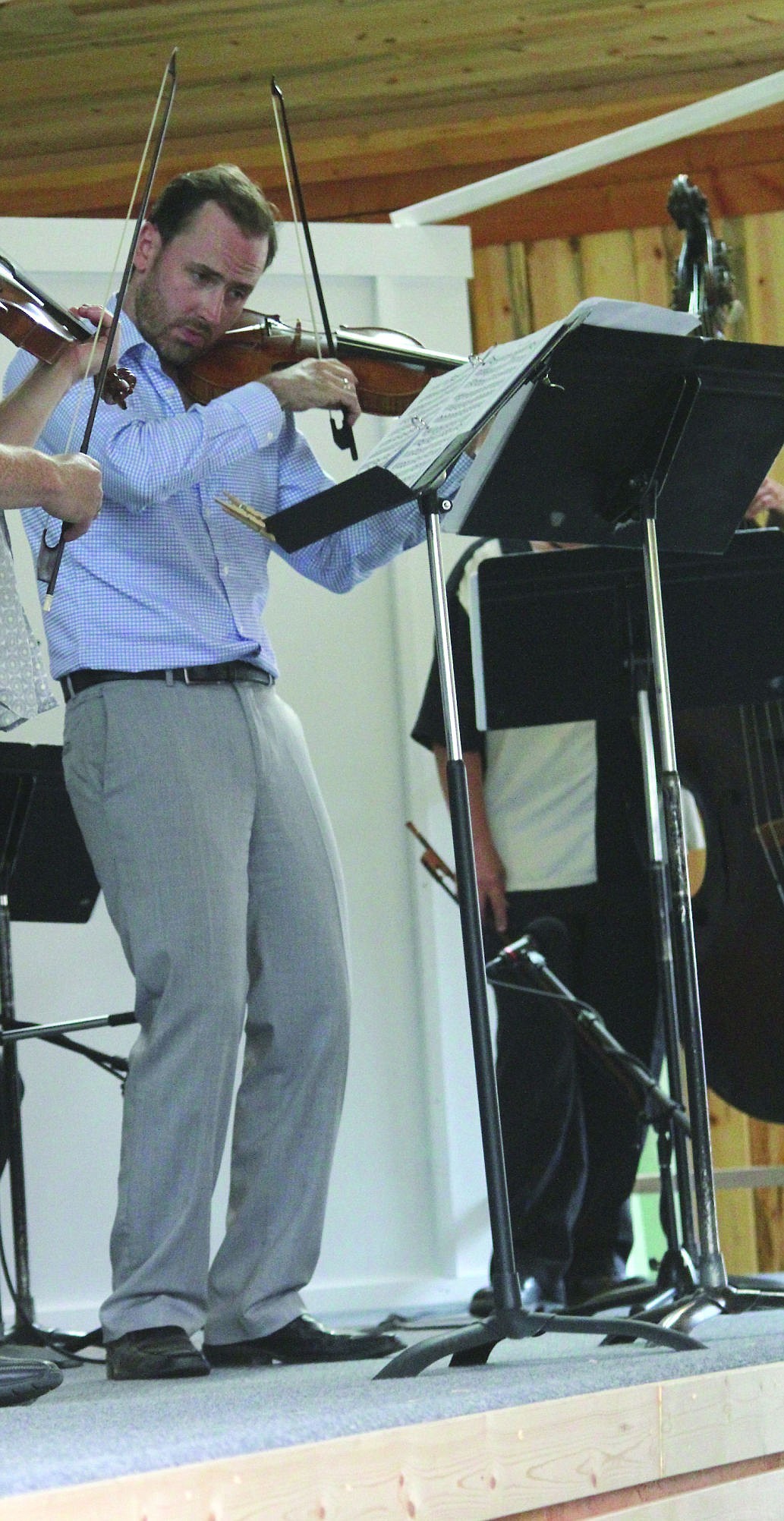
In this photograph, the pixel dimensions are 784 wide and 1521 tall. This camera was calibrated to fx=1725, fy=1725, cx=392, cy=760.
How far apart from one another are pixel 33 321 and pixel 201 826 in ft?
2.06

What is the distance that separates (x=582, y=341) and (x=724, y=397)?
0.27 meters

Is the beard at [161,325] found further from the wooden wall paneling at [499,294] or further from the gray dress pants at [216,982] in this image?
the wooden wall paneling at [499,294]

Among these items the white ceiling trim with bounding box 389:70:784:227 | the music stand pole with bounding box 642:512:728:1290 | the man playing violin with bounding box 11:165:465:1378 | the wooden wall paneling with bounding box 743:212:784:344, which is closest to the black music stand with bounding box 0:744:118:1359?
the man playing violin with bounding box 11:165:465:1378

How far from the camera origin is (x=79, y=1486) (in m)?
1.00

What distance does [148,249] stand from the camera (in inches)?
93.0

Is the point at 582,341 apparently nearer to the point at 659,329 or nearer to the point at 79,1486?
the point at 659,329

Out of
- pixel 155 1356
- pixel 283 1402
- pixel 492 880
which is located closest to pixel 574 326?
pixel 283 1402

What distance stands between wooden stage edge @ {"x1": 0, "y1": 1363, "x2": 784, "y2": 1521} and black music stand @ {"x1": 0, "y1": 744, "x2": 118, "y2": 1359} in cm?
138

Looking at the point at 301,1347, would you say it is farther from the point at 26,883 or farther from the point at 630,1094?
the point at 26,883

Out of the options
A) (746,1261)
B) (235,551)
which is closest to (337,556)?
(235,551)

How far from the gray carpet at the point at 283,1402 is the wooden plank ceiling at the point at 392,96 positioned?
2850 mm

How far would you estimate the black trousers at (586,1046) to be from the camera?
3041 millimetres

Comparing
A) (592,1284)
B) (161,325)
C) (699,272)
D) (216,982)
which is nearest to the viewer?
(216,982)

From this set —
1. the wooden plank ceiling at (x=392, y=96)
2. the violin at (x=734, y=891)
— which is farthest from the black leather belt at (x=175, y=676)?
the wooden plank ceiling at (x=392, y=96)
